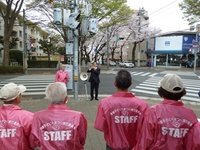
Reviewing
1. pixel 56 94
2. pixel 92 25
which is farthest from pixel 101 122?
pixel 92 25

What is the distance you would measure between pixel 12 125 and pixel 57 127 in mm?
523

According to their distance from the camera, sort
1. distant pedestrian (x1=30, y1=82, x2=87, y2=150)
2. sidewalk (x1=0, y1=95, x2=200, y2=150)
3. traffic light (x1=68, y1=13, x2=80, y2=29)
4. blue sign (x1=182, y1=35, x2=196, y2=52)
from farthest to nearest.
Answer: blue sign (x1=182, y1=35, x2=196, y2=52), traffic light (x1=68, y1=13, x2=80, y2=29), sidewalk (x1=0, y1=95, x2=200, y2=150), distant pedestrian (x1=30, y1=82, x2=87, y2=150)

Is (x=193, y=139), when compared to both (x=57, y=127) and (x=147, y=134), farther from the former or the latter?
(x=57, y=127)

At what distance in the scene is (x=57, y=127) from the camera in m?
2.10

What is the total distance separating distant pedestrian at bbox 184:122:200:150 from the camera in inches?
77.5

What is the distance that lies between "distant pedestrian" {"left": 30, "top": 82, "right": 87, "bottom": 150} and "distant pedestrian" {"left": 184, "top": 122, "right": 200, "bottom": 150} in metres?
1.04

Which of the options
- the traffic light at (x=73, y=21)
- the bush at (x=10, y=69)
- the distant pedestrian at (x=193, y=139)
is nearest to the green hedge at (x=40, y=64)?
the bush at (x=10, y=69)

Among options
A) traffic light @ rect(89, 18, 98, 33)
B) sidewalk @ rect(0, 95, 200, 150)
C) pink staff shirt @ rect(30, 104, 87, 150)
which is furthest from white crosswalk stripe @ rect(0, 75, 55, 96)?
pink staff shirt @ rect(30, 104, 87, 150)

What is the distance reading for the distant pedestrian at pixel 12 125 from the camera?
2.24 metres

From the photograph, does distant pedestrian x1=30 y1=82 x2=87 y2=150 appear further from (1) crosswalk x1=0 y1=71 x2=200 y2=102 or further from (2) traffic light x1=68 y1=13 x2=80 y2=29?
(1) crosswalk x1=0 y1=71 x2=200 y2=102

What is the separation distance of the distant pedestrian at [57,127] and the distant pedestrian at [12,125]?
0.38 feet

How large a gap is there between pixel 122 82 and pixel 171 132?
83cm

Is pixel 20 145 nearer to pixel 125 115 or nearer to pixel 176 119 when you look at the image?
pixel 125 115

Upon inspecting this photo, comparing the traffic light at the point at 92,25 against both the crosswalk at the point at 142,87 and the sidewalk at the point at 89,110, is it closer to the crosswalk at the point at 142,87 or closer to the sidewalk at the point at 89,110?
the sidewalk at the point at 89,110
